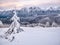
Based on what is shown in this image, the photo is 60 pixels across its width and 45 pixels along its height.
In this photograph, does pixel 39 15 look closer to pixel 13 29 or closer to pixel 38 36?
pixel 38 36

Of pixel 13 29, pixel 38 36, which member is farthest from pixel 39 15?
pixel 13 29

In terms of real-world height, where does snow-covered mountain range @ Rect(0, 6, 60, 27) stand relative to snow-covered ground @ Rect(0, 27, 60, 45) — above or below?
above

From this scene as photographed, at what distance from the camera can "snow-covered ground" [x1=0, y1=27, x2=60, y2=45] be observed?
1.67 m

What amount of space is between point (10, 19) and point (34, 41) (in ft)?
1.53

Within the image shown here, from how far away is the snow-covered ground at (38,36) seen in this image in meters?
1.67

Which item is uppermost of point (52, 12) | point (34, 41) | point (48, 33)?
point (52, 12)

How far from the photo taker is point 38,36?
1689 mm

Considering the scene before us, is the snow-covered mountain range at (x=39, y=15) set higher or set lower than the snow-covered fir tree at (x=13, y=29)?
higher

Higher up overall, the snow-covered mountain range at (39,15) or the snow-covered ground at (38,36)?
the snow-covered mountain range at (39,15)

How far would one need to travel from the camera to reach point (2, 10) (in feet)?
5.82

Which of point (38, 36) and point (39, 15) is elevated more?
point (39, 15)

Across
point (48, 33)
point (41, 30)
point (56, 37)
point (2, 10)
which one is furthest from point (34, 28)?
point (2, 10)

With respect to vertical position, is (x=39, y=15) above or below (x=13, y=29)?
above

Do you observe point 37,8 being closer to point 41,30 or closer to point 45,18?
point 45,18
